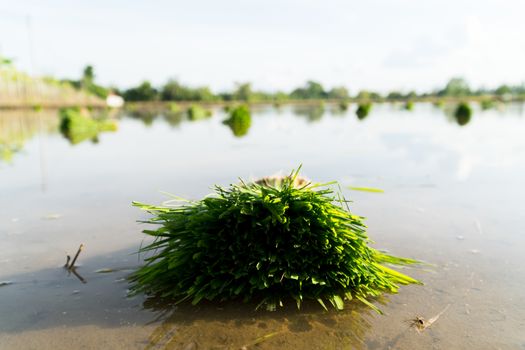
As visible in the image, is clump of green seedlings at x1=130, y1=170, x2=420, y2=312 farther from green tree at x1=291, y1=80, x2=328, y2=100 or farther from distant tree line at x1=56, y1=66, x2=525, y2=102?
green tree at x1=291, y1=80, x2=328, y2=100

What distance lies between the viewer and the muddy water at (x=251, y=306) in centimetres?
196

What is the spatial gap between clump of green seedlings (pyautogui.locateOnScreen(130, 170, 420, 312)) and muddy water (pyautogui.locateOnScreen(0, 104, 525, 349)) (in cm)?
11

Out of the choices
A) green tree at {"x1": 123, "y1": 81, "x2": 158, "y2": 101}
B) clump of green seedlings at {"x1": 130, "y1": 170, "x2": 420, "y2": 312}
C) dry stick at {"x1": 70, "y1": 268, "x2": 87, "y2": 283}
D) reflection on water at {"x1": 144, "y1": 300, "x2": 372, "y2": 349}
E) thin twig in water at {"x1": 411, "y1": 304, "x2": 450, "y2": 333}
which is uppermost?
green tree at {"x1": 123, "y1": 81, "x2": 158, "y2": 101}

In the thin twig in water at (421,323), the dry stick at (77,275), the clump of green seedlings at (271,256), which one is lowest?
the dry stick at (77,275)

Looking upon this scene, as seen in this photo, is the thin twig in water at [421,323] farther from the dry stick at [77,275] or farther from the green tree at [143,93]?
the green tree at [143,93]

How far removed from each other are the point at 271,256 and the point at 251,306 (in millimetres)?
339

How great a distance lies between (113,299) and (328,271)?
135 cm

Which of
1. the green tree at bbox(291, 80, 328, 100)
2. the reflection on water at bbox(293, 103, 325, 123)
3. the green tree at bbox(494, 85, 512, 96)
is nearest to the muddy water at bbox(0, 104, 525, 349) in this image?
the reflection on water at bbox(293, 103, 325, 123)

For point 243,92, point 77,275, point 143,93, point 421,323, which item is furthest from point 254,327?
point 243,92

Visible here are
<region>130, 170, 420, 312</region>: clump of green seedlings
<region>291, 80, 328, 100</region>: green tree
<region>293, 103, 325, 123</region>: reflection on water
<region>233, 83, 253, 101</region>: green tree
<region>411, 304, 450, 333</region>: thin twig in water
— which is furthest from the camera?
<region>291, 80, 328, 100</region>: green tree

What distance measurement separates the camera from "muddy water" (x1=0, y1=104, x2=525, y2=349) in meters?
1.96

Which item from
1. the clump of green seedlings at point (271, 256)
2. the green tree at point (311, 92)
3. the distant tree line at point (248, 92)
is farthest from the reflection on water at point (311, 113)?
the green tree at point (311, 92)

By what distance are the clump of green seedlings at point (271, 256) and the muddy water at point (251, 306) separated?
0.11 metres

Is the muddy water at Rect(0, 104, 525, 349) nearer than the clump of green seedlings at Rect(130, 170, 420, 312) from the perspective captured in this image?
Yes
